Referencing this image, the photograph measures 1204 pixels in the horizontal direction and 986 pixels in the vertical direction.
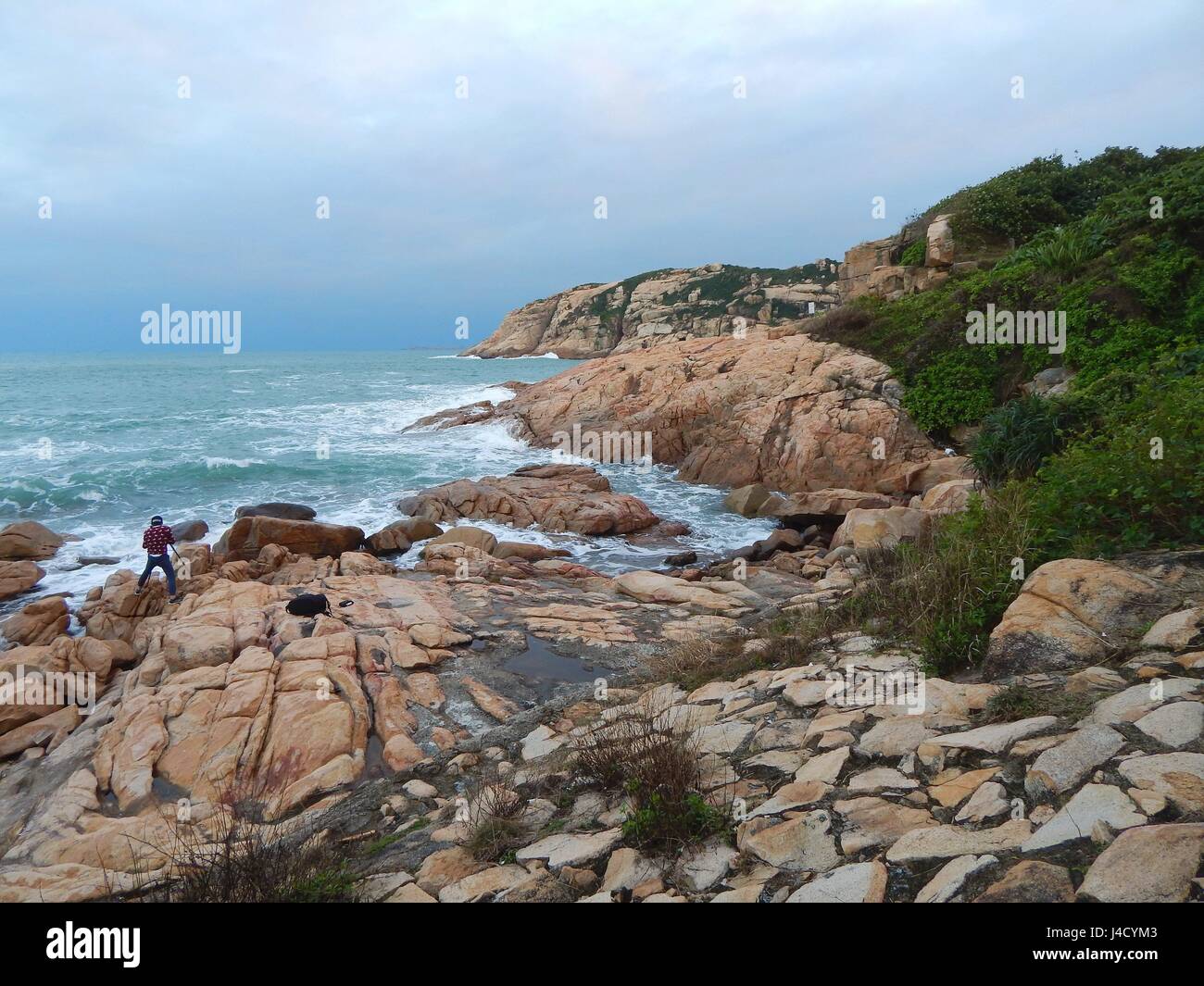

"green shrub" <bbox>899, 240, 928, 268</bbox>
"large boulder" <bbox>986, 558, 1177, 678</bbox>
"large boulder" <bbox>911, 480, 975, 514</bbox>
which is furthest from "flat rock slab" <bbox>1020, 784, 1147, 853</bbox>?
"green shrub" <bbox>899, 240, 928, 268</bbox>

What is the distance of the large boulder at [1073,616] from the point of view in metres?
3.99

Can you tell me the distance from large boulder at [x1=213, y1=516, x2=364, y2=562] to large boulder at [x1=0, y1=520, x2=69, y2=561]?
147 inches

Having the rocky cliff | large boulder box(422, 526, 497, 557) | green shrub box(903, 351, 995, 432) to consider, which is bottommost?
large boulder box(422, 526, 497, 557)

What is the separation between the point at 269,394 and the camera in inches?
2034

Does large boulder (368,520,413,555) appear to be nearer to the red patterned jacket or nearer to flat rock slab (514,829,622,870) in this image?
the red patterned jacket

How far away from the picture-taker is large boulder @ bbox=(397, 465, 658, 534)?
Result: 1555cm

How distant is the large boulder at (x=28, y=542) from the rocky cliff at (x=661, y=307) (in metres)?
55.1

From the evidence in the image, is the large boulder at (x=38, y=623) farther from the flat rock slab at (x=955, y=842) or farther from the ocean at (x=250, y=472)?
the flat rock slab at (x=955, y=842)

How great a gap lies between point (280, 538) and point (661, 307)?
83677mm

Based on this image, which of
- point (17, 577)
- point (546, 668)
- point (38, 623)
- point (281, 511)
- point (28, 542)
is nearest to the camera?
point (546, 668)

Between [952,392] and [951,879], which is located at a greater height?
[952,392]

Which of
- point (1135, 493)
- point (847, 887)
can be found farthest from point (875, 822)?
point (1135, 493)

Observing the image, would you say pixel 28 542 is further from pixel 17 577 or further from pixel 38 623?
pixel 38 623

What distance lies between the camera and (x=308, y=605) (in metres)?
8.96
